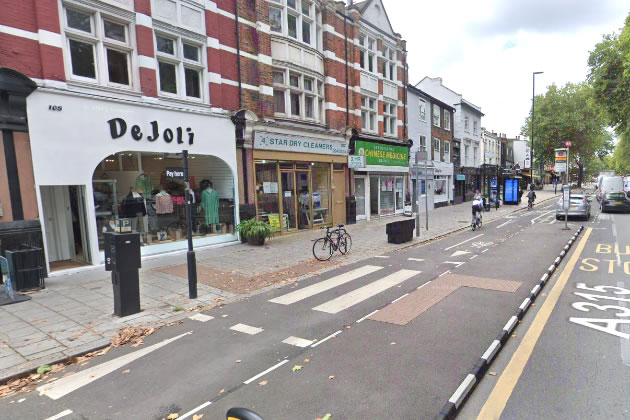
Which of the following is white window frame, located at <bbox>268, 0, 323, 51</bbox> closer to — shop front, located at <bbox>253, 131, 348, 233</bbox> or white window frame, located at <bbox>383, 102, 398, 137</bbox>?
shop front, located at <bbox>253, 131, 348, 233</bbox>

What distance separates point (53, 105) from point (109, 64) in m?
2.18

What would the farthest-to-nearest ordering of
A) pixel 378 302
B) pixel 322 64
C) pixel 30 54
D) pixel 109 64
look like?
pixel 322 64
pixel 109 64
pixel 30 54
pixel 378 302

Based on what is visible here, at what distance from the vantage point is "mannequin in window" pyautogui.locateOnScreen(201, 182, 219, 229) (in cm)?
1255

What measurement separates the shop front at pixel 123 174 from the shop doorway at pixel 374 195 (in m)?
10.5

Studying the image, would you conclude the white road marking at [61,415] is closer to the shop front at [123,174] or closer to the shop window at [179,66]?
the shop front at [123,174]

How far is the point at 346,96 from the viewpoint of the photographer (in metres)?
18.0

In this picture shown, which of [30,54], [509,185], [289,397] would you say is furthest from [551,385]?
[509,185]

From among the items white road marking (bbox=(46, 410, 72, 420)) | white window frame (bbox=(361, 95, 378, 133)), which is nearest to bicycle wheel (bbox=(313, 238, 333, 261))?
white road marking (bbox=(46, 410, 72, 420))

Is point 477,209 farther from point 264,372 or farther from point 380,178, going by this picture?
point 264,372

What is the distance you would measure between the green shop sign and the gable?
7.21 metres

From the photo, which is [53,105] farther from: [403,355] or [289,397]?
[403,355]

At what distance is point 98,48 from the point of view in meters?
9.38

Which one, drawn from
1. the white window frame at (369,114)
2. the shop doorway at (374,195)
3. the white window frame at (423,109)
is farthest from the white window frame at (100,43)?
the white window frame at (423,109)

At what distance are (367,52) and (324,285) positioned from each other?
54.8ft
